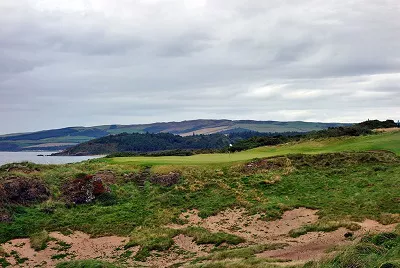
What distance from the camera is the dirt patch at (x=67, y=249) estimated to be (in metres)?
25.6

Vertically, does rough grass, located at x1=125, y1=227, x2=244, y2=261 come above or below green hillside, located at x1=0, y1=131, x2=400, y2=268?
below

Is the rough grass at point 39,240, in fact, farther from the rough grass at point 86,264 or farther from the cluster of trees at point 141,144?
the cluster of trees at point 141,144

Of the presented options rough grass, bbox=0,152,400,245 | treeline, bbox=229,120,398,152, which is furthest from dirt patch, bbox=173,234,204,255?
treeline, bbox=229,120,398,152

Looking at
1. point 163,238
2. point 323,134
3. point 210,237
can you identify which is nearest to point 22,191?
point 163,238

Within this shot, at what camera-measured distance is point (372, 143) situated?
155 ft

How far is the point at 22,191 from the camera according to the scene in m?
33.9

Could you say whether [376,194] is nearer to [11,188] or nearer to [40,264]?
[40,264]

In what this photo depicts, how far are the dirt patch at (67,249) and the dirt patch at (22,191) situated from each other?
17.5ft

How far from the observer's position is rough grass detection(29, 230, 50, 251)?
27109 mm

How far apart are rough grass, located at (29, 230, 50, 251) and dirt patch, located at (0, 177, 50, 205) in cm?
507

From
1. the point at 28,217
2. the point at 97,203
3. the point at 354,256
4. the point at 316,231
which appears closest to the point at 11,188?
the point at 28,217

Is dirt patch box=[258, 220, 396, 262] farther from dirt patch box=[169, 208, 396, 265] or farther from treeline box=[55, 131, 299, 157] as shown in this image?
treeline box=[55, 131, 299, 157]

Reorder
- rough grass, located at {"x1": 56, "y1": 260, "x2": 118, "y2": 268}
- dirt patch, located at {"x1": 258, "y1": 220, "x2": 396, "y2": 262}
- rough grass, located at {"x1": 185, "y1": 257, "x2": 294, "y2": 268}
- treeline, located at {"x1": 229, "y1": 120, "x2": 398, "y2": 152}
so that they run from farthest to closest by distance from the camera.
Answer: treeline, located at {"x1": 229, "y1": 120, "x2": 398, "y2": 152}
dirt patch, located at {"x1": 258, "y1": 220, "x2": 396, "y2": 262}
rough grass, located at {"x1": 56, "y1": 260, "x2": 118, "y2": 268}
rough grass, located at {"x1": 185, "y1": 257, "x2": 294, "y2": 268}

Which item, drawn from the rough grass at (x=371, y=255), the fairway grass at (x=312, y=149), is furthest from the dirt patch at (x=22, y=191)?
the rough grass at (x=371, y=255)
